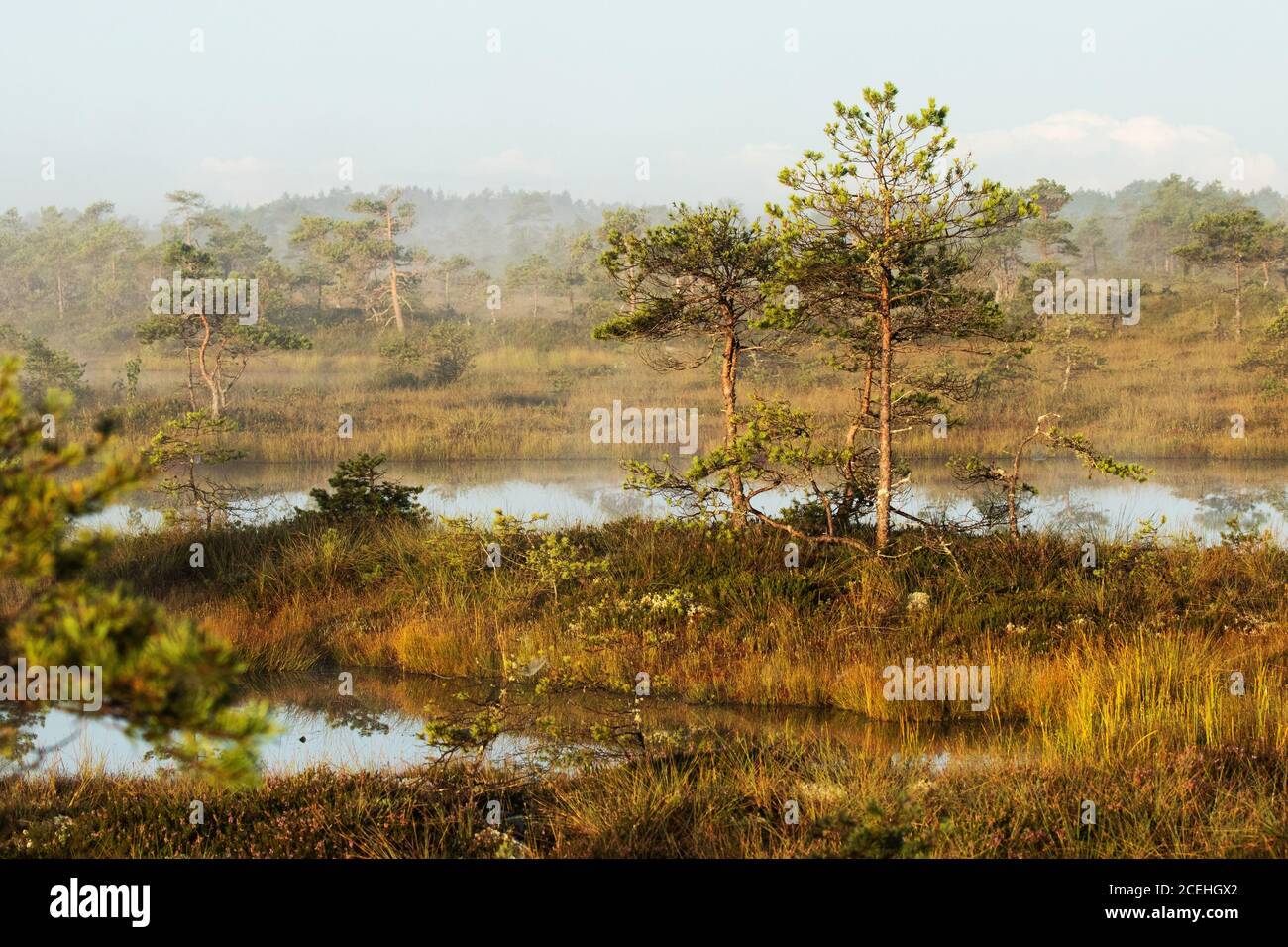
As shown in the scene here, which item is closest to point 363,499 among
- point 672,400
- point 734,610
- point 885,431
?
point 734,610

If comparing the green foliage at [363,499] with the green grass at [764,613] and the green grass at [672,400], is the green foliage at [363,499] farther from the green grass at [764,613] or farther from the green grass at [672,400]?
the green grass at [672,400]

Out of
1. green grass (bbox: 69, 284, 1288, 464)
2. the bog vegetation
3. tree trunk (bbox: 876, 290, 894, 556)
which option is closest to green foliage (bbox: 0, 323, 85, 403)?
green grass (bbox: 69, 284, 1288, 464)

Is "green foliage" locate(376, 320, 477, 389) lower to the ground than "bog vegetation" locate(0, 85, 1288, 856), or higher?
higher

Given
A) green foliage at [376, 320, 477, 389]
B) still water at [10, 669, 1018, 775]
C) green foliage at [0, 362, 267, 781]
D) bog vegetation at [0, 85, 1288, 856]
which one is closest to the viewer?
green foliage at [0, 362, 267, 781]

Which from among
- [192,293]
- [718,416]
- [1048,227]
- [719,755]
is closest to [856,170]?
[719,755]

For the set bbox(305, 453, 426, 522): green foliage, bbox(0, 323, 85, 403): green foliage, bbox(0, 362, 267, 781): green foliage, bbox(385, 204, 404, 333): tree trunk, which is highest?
bbox(385, 204, 404, 333): tree trunk

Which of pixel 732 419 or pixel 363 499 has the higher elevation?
pixel 732 419

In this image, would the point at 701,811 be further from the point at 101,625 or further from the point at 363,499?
the point at 363,499

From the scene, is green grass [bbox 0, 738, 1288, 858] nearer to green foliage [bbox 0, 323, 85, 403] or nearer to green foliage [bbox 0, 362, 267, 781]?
green foliage [bbox 0, 362, 267, 781]

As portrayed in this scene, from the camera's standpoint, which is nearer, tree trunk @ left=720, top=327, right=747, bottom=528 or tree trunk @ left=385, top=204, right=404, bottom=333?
tree trunk @ left=720, top=327, right=747, bottom=528

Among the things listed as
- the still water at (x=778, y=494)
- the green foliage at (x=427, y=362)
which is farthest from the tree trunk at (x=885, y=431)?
the green foliage at (x=427, y=362)

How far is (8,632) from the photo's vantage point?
9.59 ft
